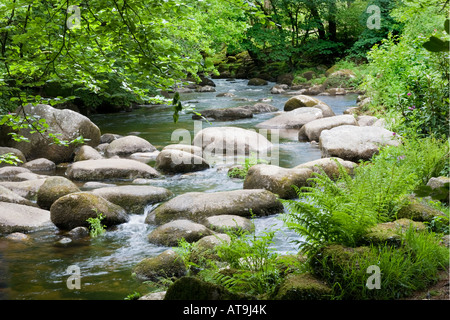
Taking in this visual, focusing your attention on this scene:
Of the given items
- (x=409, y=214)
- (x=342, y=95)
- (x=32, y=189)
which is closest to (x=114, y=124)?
(x=32, y=189)

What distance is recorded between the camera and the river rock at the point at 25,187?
374 inches

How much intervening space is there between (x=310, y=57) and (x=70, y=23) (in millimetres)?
33770

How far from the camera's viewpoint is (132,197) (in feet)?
28.7

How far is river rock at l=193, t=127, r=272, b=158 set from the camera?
1324 cm

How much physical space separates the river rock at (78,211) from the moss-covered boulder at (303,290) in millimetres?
4941

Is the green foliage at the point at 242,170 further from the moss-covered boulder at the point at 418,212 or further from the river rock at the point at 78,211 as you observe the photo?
the moss-covered boulder at the point at 418,212

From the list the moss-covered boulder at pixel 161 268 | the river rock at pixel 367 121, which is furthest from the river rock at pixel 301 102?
the moss-covered boulder at pixel 161 268

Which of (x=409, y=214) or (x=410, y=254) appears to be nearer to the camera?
(x=410, y=254)

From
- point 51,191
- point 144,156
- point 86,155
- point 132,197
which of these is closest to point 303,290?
point 132,197

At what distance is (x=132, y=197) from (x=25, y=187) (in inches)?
105

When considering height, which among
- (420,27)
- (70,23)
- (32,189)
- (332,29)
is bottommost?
(32,189)
